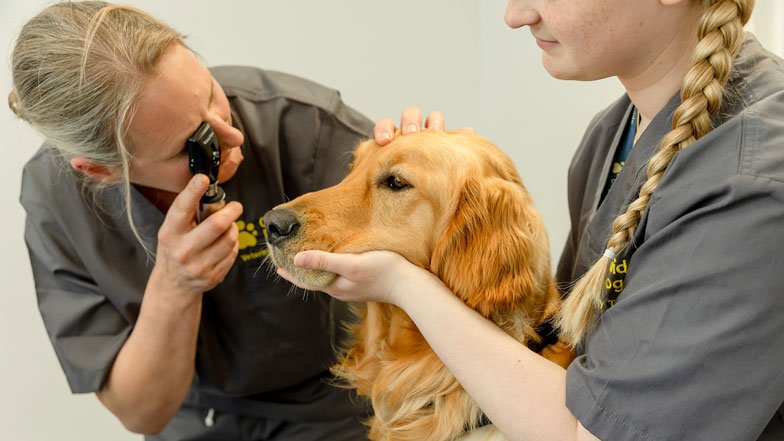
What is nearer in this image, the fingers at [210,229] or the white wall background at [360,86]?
the fingers at [210,229]

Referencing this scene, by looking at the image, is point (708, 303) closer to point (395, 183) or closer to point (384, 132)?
point (395, 183)

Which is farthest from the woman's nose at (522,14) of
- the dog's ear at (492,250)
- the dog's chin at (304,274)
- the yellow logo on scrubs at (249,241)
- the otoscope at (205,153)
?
the yellow logo on scrubs at (249,241)

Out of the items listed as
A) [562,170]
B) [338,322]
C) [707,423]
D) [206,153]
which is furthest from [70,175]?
[562,170]

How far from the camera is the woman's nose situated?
3.09 ft

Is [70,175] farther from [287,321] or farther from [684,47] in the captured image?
[684,47]

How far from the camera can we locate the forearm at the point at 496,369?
864 millimetres

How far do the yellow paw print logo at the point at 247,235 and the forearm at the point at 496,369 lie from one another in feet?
2.13

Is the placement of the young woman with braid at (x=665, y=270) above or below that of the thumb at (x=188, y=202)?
above

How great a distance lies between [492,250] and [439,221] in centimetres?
12

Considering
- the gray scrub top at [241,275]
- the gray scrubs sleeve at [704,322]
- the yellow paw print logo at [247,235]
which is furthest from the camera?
the yellow paw print logo at [247,235]

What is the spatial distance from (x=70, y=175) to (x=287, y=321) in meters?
0.64

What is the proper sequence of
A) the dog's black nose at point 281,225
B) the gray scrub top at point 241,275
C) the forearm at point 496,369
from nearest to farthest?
the forearm at point 496,369 < the dog's black nose at point 281,225 < the gray scrub top at point 241,275

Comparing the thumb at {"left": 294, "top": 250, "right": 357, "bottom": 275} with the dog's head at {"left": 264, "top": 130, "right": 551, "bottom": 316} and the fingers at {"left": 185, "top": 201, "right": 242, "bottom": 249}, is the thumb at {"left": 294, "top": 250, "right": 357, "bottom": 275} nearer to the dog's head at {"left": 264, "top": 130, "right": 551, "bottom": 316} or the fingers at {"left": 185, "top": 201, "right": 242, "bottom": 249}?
the dog's head at {"left": 264, "top": 130, "right": 551, "bottom": 316}

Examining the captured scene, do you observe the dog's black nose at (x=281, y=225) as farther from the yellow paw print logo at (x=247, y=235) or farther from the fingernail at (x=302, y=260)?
the yellow paw print logo at (x=247, y=235)
